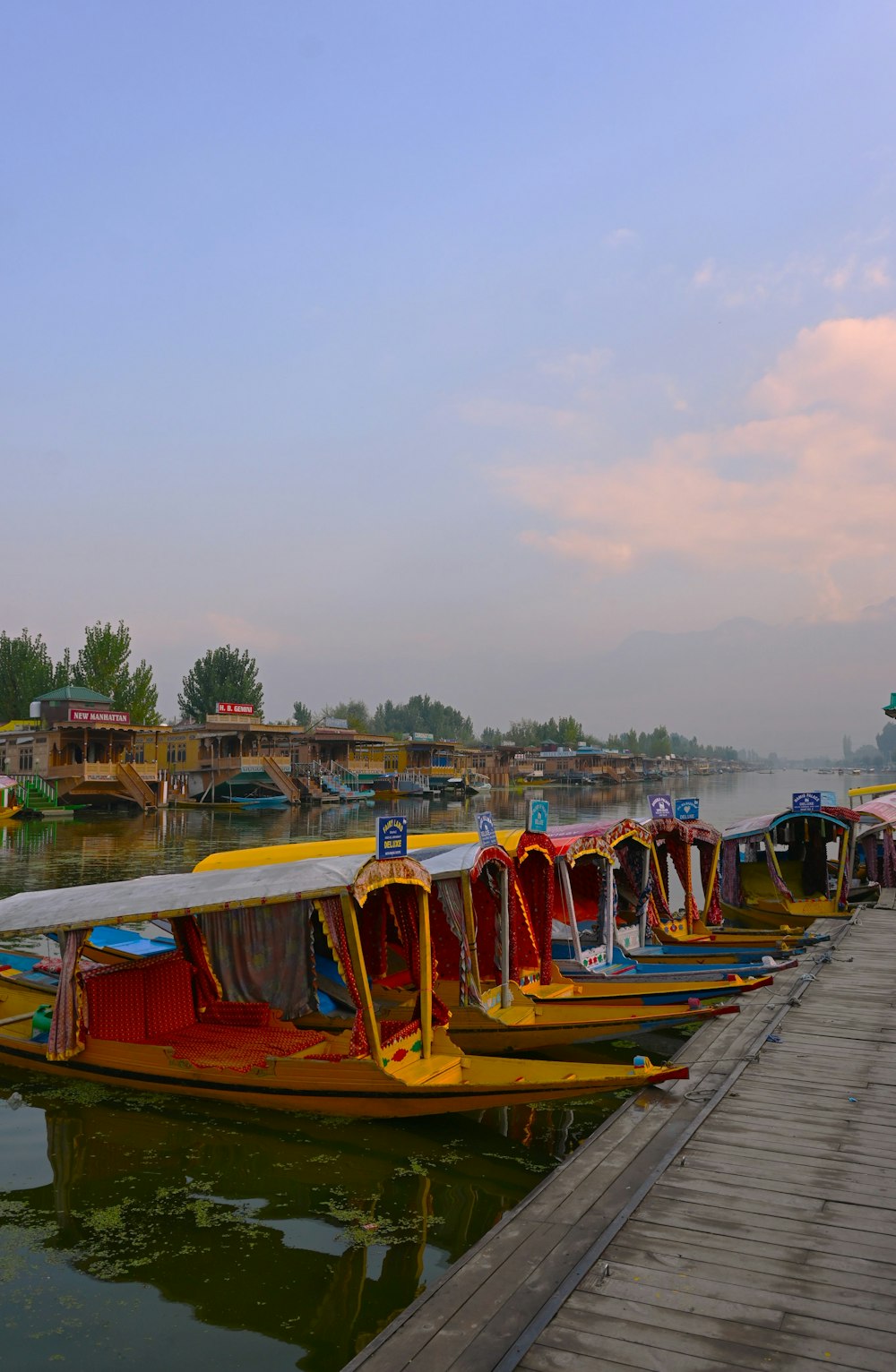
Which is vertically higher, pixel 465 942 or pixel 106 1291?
pixel 465 942

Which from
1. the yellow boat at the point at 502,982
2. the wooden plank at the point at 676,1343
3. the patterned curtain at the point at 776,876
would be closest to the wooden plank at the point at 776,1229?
the wooden plank at the point at 676,1343

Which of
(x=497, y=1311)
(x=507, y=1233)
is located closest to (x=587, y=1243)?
(x=507, y=1233)

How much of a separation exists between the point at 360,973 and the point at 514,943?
178 inches

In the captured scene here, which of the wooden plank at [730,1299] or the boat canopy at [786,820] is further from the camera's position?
the boat canopy at [786,820]

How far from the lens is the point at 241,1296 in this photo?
6410 millimetres

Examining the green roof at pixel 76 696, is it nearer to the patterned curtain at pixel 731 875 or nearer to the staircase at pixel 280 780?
the staircase at pixel 280 780

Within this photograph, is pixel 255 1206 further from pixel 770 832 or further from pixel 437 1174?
pixel 770 832

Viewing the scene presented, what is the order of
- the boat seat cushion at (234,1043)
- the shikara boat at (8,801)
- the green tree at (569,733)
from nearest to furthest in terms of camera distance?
the boat seat cushion at (234,1043)
the shikara boat at (8,801)
the green tree at (569,733)

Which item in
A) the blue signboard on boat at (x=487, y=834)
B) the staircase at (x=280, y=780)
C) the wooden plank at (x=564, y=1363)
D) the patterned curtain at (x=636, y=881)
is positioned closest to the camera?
the wooden plank at (x=564, y=1363)

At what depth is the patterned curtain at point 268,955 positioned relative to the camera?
33.4 ft

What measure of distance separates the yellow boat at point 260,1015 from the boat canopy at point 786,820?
1179 cm

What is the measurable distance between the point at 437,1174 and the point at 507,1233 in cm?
280

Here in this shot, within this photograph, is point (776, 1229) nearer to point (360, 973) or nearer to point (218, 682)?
point (360, 973)

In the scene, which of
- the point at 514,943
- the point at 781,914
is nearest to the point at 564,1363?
the point at 514,943
